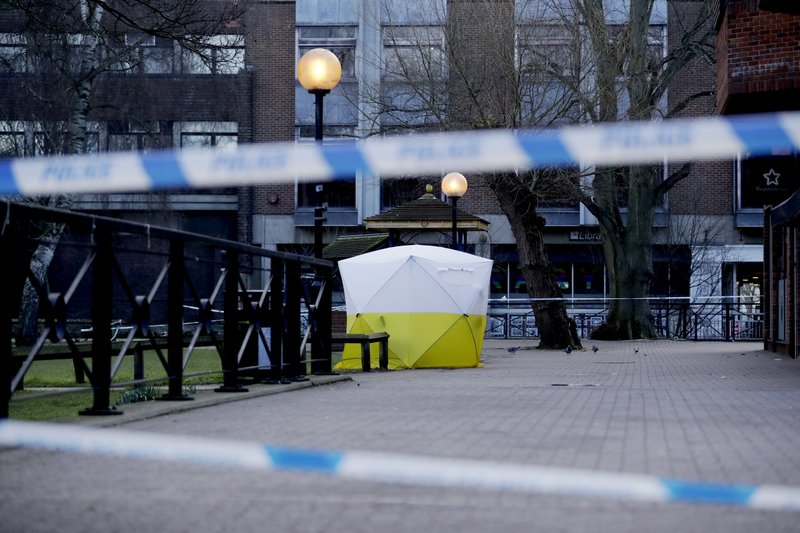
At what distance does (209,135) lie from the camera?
44344 mm

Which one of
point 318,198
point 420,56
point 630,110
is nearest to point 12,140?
point 420,56

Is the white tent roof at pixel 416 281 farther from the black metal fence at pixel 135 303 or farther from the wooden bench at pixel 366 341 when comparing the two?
the black metal fence at pixel 135 303

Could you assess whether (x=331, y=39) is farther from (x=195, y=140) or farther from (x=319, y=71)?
(x=319, y=71)

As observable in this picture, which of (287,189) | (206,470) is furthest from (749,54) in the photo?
(287,189)

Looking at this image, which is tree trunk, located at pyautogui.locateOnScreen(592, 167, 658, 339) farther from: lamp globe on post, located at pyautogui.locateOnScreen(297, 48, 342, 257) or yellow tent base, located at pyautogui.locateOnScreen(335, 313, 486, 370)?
lamp globe on post, located at pyautogui.locateOnScreen(297, 48, 342, 257)

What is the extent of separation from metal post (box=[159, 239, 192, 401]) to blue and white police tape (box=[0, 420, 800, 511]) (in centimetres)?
232

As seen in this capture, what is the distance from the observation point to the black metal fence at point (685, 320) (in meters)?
36.3

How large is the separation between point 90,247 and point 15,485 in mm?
3143

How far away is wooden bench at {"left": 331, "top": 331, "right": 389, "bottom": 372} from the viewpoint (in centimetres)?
1861

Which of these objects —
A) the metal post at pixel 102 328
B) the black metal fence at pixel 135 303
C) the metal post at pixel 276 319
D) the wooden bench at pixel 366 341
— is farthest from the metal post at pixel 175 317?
the wooden bench at pixel 366 341

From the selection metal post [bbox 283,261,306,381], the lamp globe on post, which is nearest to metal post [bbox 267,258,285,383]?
metal post [bbox 283,261,306,381]

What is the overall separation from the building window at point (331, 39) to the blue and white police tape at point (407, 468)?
35.1 m

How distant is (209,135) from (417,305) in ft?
83.8

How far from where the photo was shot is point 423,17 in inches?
1158
